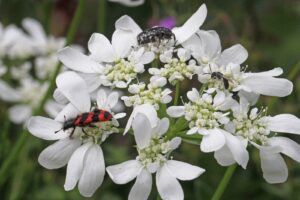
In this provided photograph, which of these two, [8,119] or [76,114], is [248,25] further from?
[76,114]

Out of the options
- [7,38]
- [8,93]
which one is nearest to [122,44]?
[8,93]

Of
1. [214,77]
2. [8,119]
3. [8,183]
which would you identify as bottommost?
[8,183]

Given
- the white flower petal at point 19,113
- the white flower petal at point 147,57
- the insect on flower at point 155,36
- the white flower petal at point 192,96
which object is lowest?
the white flower petal at point 19,113

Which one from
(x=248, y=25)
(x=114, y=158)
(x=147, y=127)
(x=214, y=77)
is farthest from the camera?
(x=248, y=25)

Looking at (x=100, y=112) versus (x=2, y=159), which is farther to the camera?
(x=2, y=159)

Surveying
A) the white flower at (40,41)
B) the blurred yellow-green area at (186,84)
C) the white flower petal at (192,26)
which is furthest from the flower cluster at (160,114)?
the white flower at (40,41)

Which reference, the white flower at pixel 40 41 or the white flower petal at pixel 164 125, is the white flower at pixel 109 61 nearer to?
the white flower petal at pixel 164 125

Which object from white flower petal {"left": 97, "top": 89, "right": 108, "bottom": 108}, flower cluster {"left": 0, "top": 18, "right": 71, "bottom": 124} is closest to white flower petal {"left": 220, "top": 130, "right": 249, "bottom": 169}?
white flower petal {"left": 97, "top": 89, "right": 108, "bottom": 108}

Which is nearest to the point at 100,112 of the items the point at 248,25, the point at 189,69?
the point at 189,69

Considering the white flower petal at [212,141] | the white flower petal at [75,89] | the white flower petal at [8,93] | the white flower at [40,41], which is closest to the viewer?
the white flower petal at [212,141]
